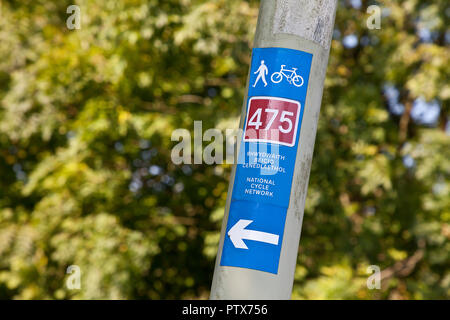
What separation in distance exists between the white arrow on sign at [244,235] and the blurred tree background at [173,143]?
4151 mm

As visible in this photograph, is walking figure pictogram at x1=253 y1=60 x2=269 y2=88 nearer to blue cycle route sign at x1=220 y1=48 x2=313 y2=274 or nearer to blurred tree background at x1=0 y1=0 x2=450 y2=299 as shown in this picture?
blue cycle route sign at x1=220 y1=48 x2=313 y2=274

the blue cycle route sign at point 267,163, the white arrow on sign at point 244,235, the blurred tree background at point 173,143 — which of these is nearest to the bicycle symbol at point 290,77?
the blue cycle route sign at point 267,163

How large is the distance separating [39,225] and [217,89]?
3.33 m

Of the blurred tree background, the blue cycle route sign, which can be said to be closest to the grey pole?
the blue cycle route sign

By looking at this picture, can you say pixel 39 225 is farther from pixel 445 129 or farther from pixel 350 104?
pixel 445 129

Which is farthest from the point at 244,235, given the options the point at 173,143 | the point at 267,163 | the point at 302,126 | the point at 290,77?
the point at 173,143

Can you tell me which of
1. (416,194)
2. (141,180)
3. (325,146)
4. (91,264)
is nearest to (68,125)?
(141,180)

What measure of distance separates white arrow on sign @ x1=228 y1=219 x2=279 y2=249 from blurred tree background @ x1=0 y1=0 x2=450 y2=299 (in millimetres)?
4151

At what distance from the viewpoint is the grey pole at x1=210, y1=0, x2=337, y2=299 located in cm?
168

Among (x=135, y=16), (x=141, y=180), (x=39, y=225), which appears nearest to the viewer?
(x=135, y=16)

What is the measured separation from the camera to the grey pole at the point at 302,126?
168 cm

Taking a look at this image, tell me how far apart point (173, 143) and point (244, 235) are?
16.9 ft

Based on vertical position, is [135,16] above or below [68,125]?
above

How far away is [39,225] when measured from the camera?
7.40 meters
